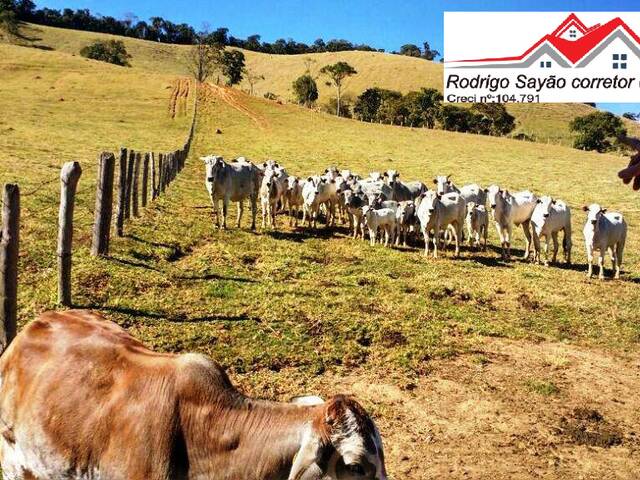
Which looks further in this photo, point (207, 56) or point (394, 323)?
point (207, 56)

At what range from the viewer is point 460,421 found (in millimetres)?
7938

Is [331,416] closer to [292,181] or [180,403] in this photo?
→ [180,403]

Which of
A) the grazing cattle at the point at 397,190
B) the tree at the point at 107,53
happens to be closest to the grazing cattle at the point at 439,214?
the grazing cattle at the point at 397,190

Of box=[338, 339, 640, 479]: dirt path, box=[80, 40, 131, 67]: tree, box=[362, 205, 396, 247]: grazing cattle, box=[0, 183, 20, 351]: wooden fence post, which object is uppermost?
box=[80, 40, 131, 67]: tree

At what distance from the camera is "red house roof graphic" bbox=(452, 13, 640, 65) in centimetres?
2070

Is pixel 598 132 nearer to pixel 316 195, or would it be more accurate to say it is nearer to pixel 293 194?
pixel 293 194

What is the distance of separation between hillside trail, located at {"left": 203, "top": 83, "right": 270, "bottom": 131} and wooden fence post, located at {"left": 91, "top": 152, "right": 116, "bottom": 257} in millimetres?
43718

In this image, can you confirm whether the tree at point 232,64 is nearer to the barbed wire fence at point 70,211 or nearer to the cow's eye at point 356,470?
the barbed wire fence at point 70,211

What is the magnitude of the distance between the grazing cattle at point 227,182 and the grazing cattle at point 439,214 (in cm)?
506

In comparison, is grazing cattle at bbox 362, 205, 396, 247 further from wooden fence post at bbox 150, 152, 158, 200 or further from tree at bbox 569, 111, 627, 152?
tree at bbox 569, 111, 627, 152

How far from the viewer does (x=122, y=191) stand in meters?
14.6

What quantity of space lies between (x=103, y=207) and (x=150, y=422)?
8.84 metres

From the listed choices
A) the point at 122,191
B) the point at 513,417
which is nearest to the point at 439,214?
the point at 122,191

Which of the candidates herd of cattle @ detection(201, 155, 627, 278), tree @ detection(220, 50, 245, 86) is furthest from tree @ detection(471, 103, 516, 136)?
herd of cattle @ detection(201, 155, 627, 278)
